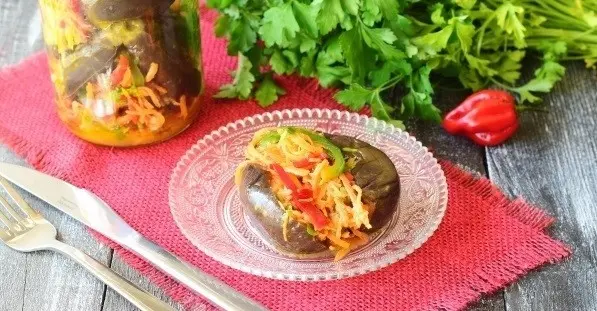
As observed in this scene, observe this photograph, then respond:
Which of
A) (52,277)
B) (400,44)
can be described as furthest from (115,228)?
(400,44)

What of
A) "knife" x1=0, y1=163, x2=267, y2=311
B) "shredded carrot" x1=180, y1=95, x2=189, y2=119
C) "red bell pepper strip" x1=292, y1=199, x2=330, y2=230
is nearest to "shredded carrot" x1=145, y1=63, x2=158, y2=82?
"shredded carrot" x1=180, y1=95, x2=189, y2=119

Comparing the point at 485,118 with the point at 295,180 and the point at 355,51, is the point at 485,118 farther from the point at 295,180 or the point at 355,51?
the point at 295,180

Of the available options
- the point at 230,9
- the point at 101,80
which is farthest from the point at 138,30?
the point at 230,9

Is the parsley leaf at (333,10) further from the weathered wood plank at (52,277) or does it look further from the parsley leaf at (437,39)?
the weathered wood plank at (52,277)

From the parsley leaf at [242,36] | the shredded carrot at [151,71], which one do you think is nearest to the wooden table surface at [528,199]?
the shredded carrot at [151,71]

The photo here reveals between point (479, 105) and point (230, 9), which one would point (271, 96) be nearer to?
point (230, 9)

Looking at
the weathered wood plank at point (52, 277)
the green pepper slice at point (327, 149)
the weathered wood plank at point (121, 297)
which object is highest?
the green pepper slice at point (327, 149)

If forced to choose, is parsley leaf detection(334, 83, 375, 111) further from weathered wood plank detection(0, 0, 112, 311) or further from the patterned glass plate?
weathered wood plank detection(0, 0, 112, 311)
